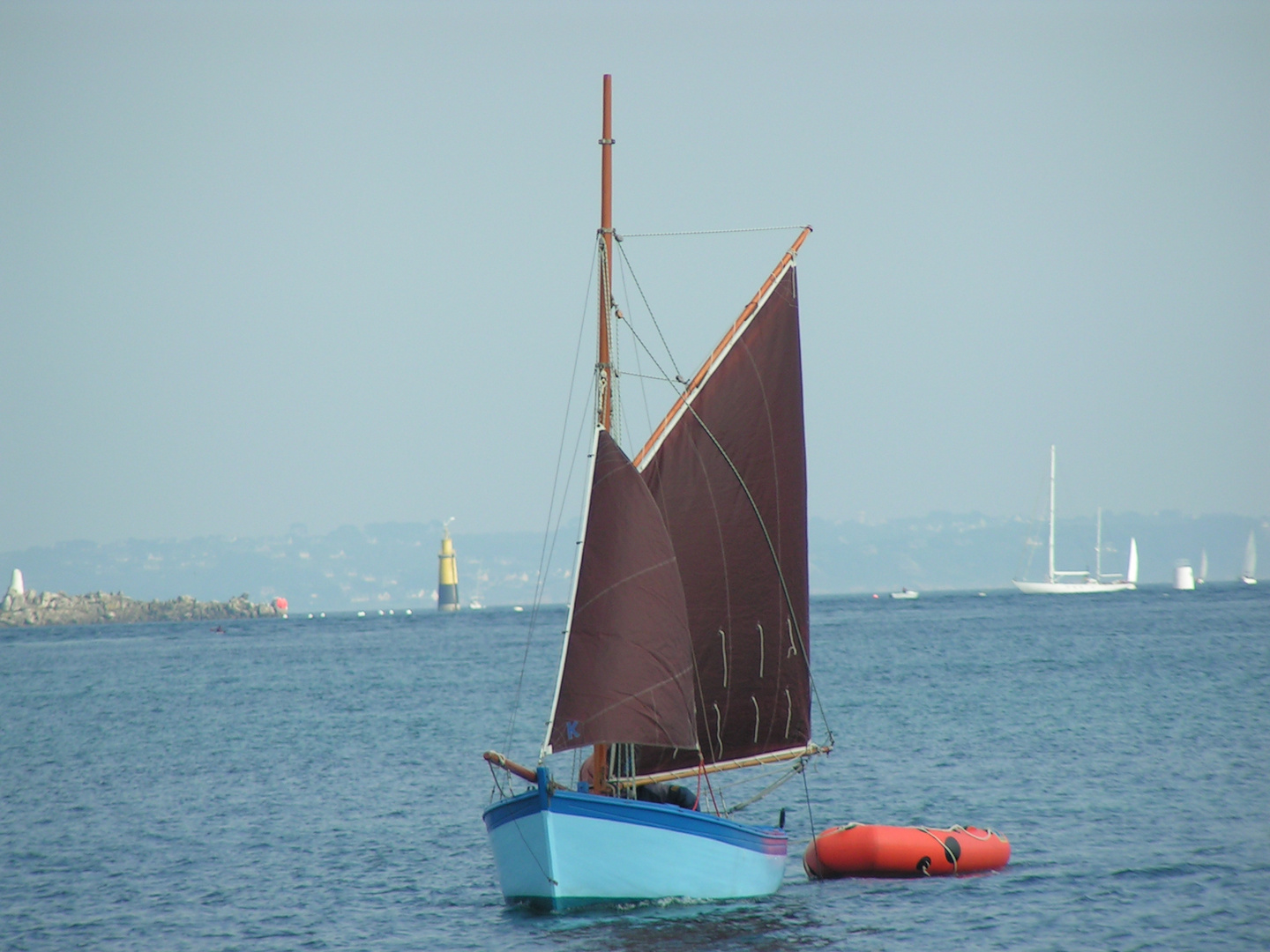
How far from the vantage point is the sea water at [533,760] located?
25.7 metres

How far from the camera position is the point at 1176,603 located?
18688 cm

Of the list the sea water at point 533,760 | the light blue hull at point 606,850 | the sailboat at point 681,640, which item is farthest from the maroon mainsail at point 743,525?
the sea water at point 533,760

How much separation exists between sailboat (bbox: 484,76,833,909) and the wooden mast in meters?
0.03

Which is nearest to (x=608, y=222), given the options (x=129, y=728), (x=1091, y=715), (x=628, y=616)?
(x=628, y=616)

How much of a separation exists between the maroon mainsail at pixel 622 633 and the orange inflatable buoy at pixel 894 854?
20.2 ft

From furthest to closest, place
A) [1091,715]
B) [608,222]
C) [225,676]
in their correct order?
[225,676], [1091,715], [608,222]

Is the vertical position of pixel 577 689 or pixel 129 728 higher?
pixel 577 689

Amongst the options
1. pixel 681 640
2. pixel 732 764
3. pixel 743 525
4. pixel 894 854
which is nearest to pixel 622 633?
pixel 681 640

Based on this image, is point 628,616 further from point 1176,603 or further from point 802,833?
point 1176,603

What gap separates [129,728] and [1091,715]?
42117 millimetres

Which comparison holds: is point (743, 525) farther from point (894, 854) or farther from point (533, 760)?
point (533, 760)

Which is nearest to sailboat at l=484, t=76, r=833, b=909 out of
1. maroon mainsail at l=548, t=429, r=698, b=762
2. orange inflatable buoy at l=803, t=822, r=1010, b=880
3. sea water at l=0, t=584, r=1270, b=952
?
maroon mainsail at l=548, t=429, r=698, b=762

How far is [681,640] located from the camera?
82.2 feet

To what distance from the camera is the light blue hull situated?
23859 mm
